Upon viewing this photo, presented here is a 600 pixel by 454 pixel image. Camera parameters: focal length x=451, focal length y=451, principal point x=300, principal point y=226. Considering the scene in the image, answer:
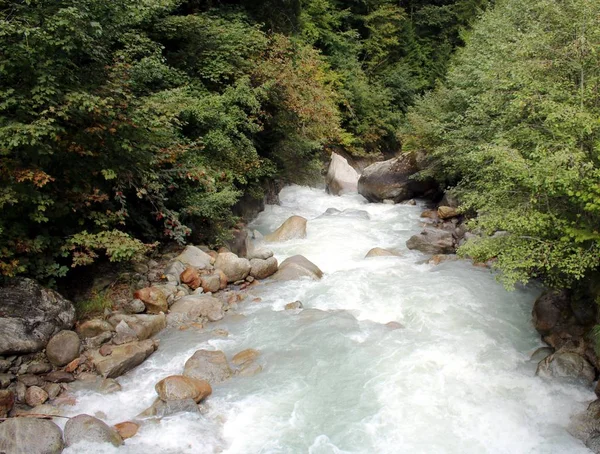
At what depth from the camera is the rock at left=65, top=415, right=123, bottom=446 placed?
18.4 ft

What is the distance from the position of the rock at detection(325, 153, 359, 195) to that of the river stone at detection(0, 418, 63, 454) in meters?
17.6

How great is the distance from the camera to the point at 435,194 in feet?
62.5

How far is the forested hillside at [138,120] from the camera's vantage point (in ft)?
21.8

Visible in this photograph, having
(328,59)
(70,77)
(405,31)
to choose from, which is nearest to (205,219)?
(70,77)

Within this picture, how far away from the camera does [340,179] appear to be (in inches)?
876

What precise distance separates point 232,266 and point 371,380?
4848 mm

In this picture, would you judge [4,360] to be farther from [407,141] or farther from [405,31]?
[405,31]

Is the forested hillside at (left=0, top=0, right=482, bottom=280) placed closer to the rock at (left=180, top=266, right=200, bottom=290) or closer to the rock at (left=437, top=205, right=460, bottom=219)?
the rock at (left=180, top=266, right=200, bottom=290)

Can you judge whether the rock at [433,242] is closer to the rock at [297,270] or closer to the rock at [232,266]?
the rock at [297,270]

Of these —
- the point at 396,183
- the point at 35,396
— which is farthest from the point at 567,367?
the point at 396,183

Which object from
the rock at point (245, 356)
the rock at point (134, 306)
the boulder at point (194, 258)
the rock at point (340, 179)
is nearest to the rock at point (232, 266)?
the boulder at point (194, 258)

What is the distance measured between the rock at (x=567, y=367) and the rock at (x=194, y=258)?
23.4 ft

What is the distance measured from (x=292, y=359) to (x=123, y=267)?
4.15 metres

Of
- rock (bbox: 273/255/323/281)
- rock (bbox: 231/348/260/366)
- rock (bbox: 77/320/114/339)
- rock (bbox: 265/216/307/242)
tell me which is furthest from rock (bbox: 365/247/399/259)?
rock (bbox: 77/320/114/339)
